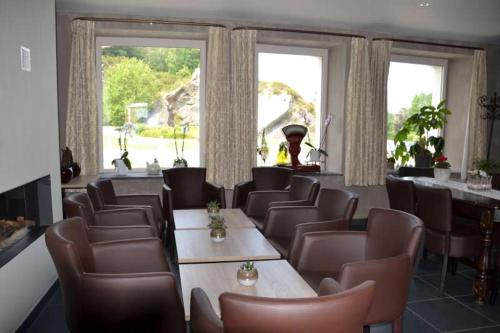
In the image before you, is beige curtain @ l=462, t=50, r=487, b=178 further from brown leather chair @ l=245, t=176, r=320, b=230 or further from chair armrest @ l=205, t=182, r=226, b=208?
chair armrest @ l=205, t=182, r=226, b=208

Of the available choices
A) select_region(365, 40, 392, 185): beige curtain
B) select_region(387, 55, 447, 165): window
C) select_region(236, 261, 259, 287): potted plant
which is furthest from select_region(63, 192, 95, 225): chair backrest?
select_region(387, 55, 447, 165): window

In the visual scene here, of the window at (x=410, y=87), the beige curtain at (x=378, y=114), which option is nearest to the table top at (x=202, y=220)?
the beige curtain at (x=378, y=114)

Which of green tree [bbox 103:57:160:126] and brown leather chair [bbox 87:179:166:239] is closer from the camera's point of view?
brown leather chair [bbox 87:179:166:239]

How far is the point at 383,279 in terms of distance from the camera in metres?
2.19

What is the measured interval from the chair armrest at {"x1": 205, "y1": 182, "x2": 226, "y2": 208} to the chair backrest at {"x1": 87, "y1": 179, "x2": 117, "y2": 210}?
43.1 inches

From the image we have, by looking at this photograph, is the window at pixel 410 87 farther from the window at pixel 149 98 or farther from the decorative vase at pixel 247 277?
the decorative vase at pixel 247 277

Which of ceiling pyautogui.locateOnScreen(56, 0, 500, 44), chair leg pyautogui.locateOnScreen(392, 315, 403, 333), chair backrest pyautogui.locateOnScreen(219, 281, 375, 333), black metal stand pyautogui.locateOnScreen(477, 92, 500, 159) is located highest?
ceiling pyautogui.locateOnScreen(56, 0, 500, 44)

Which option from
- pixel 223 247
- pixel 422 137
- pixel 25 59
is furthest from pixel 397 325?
pixel 422 137

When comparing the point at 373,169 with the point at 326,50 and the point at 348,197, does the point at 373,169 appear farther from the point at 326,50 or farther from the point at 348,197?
the point at 348,197

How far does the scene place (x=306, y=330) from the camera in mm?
1211

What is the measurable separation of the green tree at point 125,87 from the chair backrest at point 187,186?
3.86ft

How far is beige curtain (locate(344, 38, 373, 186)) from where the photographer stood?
562cm

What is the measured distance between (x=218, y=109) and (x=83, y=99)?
1.59 metres

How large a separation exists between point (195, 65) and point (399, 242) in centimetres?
389
